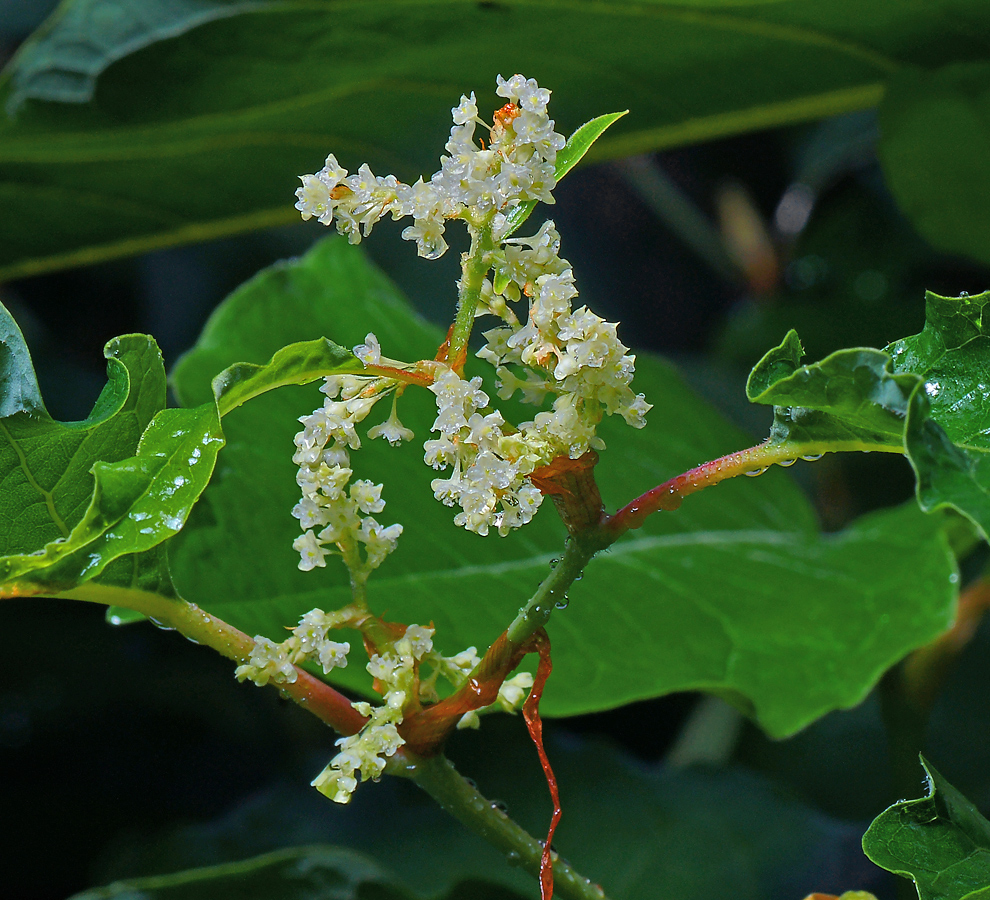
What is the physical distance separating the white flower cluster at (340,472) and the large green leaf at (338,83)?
0.48 metres

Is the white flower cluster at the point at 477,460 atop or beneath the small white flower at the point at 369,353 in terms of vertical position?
beneath

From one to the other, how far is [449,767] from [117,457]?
0.18 m

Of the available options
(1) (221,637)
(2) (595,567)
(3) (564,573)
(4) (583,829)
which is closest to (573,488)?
(3) (564,573)

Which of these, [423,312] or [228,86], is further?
[423,312]

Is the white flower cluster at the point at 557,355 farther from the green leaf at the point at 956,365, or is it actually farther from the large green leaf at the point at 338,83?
the large green leaf at the point at 338,83

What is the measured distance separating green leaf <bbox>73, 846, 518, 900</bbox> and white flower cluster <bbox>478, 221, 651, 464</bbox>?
0.42 metres

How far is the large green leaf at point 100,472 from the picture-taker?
354mm

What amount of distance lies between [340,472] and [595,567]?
1.29 ft

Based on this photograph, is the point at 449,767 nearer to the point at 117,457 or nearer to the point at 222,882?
the point at 117,457

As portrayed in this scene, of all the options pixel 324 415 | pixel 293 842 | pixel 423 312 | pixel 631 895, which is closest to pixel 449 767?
pixel 324 415

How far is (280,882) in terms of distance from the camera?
0.63 metres

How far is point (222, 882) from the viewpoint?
24.7 inches

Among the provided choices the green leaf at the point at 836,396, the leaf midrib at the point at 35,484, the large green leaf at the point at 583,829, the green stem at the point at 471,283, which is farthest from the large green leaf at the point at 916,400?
the large green leaf at the point at 583,829

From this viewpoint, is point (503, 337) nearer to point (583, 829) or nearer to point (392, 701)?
point (392, 701)
